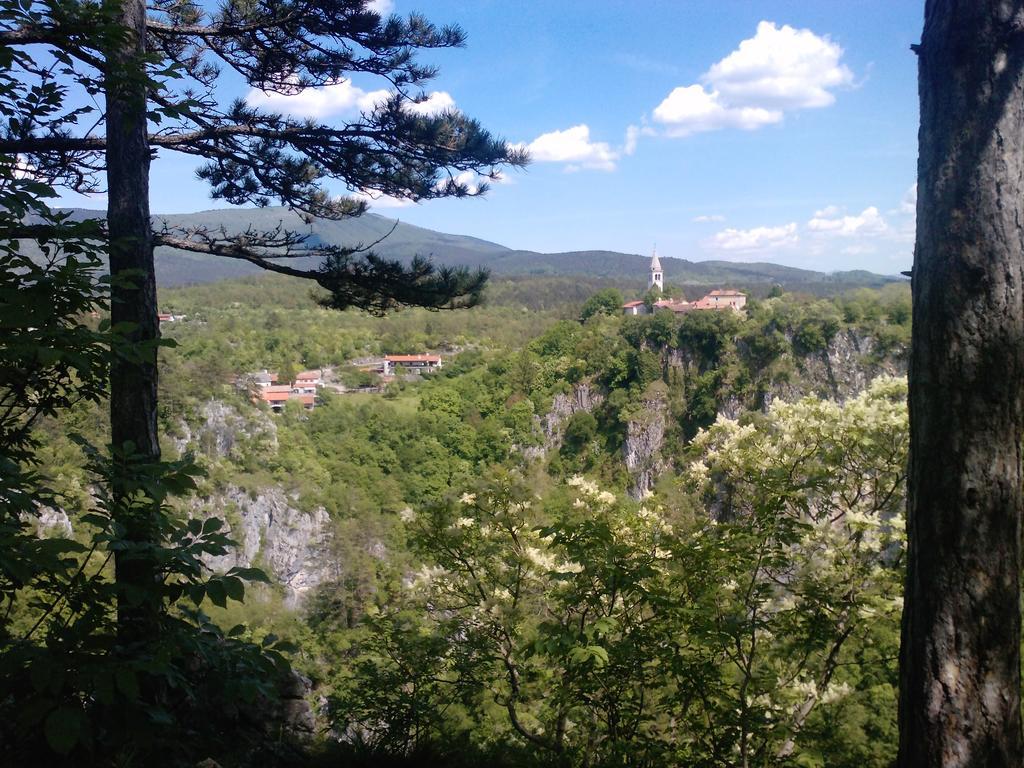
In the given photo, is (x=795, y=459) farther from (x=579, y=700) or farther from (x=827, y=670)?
(x=579, y=700)

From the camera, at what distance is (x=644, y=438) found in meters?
34.5

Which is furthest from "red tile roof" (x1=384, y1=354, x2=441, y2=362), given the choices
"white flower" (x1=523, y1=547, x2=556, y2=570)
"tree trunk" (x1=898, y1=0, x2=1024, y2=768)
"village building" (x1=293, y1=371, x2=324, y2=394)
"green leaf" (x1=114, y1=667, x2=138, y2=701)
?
"green leaf" (x1=114, y1=667, x2=138, y2=701)

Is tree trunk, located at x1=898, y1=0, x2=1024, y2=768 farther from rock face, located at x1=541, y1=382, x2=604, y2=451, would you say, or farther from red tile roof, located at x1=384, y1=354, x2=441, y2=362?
red tile roof, located at x1=384, y1=354, x2=441, y2=362

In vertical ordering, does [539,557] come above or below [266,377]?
above

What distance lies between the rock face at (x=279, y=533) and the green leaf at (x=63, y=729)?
84.0 feet

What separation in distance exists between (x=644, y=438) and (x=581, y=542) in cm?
3247

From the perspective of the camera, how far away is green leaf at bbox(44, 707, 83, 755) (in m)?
1.10

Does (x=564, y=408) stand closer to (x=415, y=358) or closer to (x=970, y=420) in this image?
(x=415, y=358)

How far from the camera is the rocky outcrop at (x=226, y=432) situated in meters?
28.4

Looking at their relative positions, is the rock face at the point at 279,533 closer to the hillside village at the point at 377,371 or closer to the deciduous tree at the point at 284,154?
the hillside village at the point at 377,371

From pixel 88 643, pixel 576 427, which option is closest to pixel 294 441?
pixel 576 427

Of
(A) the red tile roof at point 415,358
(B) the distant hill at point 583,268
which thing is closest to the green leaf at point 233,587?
(A) the red tile roof at point 415,358

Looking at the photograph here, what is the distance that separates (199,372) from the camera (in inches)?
1227

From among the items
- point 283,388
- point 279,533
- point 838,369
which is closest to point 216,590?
point 279,533
